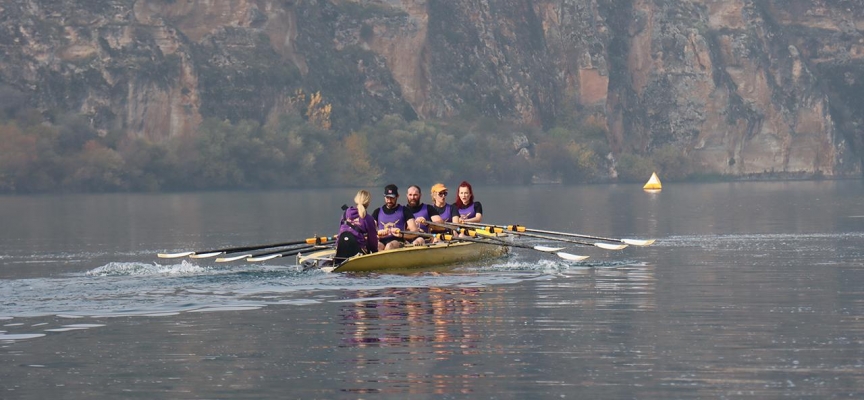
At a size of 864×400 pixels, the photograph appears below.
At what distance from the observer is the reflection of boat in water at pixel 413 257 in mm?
33344

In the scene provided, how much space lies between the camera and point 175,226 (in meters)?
61.3

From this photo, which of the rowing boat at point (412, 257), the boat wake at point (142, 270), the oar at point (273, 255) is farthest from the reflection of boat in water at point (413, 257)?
the boat wake at point (142, 270)

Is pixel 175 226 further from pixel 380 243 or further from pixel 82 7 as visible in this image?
pixel 82 7

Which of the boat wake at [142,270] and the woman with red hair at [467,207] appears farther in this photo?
the woman with red hair at [467,207]

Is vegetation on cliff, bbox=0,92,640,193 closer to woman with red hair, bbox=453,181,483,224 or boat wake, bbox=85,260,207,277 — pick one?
woman with red hair, bbox=453,181,483,224

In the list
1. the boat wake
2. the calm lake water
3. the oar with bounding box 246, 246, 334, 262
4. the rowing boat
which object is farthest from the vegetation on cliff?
the boat wake

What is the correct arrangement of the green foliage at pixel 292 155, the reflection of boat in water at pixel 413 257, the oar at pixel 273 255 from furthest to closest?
the green foliage at pixel 292 155
the oar at pixel 273 255
the reflection of boat in water at pixel 413 257

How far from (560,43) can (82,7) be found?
231 ft

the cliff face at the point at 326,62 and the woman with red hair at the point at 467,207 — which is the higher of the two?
the cliff face at the point at 326,62

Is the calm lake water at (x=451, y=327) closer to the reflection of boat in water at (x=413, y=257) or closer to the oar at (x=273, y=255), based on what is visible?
the oar at (x=273, y=255)

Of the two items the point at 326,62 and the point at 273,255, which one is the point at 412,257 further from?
the point at 326,62

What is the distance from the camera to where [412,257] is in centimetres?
3422

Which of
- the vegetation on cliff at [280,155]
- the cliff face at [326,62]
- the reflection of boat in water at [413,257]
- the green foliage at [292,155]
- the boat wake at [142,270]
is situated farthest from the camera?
the cliff face at [326,62]

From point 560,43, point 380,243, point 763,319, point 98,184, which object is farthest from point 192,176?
point 763,319
